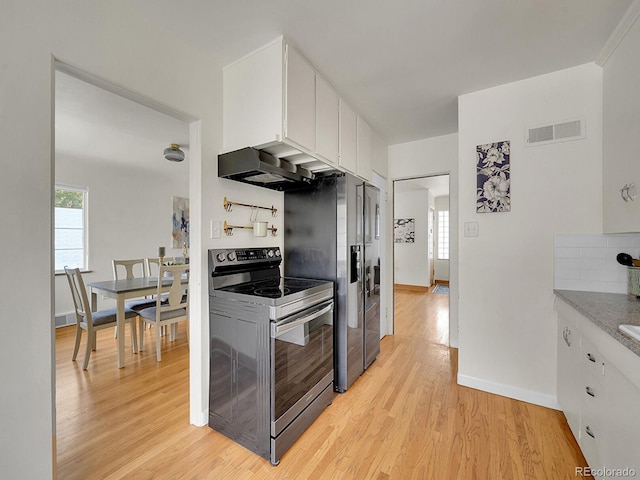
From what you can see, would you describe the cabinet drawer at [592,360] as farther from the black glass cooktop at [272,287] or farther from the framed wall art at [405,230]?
the framed wall art at [405,230]

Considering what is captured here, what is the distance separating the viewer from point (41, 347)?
117cm

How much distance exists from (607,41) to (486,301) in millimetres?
1933

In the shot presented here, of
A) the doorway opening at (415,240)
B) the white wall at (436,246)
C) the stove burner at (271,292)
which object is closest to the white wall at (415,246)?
the doorway opening at (415,240)

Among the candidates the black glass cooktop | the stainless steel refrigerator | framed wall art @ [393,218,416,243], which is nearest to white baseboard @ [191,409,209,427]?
the black glass cooktop

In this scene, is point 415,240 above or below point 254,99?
below

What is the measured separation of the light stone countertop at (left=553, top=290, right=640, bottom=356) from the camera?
1.10 metres

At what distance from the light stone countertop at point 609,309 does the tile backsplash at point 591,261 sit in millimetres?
70

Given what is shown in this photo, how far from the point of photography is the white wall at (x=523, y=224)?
1979 millimetres

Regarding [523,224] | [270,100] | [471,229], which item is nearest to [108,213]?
[270,100]

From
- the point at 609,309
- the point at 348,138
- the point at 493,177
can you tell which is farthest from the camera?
the point at 348,138

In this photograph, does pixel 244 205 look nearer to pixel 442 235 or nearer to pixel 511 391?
pixel 511 391

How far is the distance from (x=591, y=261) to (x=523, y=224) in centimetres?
49

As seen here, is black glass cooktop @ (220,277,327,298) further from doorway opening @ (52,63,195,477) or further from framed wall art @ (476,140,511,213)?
framed wall art @ (476,140,511,213)

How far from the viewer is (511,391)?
2.16m
